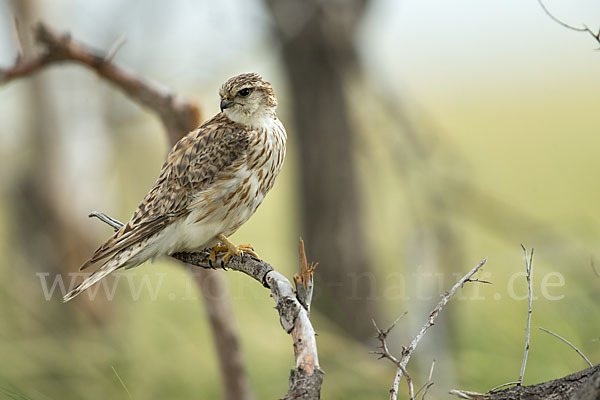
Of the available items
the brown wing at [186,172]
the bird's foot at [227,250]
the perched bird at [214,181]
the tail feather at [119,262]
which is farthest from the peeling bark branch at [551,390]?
the brown wing at [186,172]

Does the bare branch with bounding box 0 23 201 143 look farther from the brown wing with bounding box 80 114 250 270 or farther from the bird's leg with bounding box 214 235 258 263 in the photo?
the bird's leg with bounding box 214 235 258 263

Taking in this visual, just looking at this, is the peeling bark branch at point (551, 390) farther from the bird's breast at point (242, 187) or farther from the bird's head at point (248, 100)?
the bird's head at point (248, 100)

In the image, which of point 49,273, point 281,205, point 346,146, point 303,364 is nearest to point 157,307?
point 49,273

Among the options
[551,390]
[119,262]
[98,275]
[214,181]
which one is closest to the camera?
[551,390]

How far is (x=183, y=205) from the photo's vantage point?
3012 mm

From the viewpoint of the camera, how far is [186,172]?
117 inches

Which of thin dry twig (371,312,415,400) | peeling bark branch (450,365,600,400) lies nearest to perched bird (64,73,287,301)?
thin dry twig (371,312,415,400)

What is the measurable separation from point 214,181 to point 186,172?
0.14m

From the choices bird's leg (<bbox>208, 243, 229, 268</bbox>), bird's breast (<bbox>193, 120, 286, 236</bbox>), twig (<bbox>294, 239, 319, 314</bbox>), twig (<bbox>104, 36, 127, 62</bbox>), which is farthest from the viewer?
twig (<bbox>104, 36, 127, 62</bbox>)

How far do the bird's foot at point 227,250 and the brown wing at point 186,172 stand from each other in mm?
235

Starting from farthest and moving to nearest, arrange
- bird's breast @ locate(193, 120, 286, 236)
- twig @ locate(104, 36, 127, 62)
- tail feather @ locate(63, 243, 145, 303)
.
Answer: twig @ locate(104, 36, 127, 62) < bird's breast @ locate(193, 120, 286, 236) < tail feather @ locate(63, 243, 145, 303)

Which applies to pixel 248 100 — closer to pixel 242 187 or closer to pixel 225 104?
pixel 225 104

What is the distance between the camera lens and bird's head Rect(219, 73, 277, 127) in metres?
2.96

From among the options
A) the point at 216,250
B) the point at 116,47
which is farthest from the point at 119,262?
the point at 116,47
